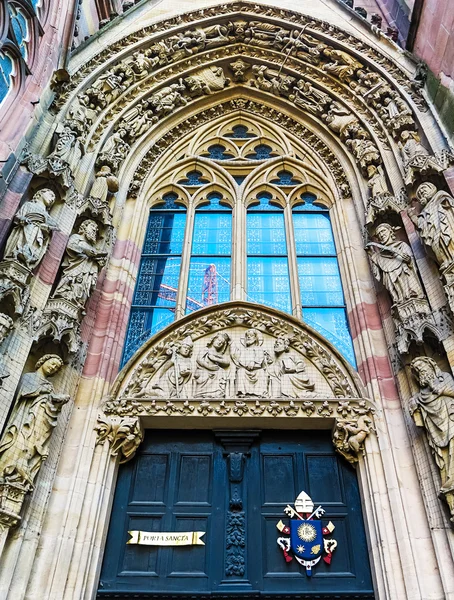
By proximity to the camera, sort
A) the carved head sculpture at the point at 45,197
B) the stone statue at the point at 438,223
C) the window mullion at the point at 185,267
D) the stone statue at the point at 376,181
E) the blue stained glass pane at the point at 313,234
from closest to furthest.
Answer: the stone statue at the point at 438,223
the carved head sculpture at the point at 45,197
the window mullion at the point at 185,267
the stone statue at the point at 376,181
the blue stained glass pane at the point at 313,234

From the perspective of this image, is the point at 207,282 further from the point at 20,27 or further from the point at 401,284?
the point at 20,27

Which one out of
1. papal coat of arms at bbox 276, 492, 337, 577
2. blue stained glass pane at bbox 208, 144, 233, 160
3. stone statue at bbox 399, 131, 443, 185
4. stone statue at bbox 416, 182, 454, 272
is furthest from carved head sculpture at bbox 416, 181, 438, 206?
blue stained glass pane at bbox 208, 144, 233, 160

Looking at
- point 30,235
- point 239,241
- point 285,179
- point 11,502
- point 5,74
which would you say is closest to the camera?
point 11,502

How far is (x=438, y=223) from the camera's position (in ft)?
19.9

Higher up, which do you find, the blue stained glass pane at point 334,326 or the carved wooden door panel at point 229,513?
the blue stained glass pane at point 334,326

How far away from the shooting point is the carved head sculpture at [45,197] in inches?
257

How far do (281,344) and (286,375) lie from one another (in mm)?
473

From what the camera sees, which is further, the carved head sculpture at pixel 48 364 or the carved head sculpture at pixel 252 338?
the carved head sculpture at pixel 252 338

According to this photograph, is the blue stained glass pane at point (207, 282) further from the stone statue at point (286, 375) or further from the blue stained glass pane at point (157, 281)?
the stone statue at point (286, 375)

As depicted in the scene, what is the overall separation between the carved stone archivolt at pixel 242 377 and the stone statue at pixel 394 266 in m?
1.15

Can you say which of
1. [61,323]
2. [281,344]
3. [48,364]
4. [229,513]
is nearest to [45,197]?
[61,323]

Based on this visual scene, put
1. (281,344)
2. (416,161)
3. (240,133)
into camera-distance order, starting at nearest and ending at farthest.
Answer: (281,344) < (416,161) < (240,133)

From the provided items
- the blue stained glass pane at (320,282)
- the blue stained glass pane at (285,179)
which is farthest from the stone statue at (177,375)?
the blue stained glass pane at (285,179)

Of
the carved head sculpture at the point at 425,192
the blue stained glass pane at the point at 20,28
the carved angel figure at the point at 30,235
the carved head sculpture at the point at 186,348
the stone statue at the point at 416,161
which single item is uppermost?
the blue stained glass pane at the point at 20,28
